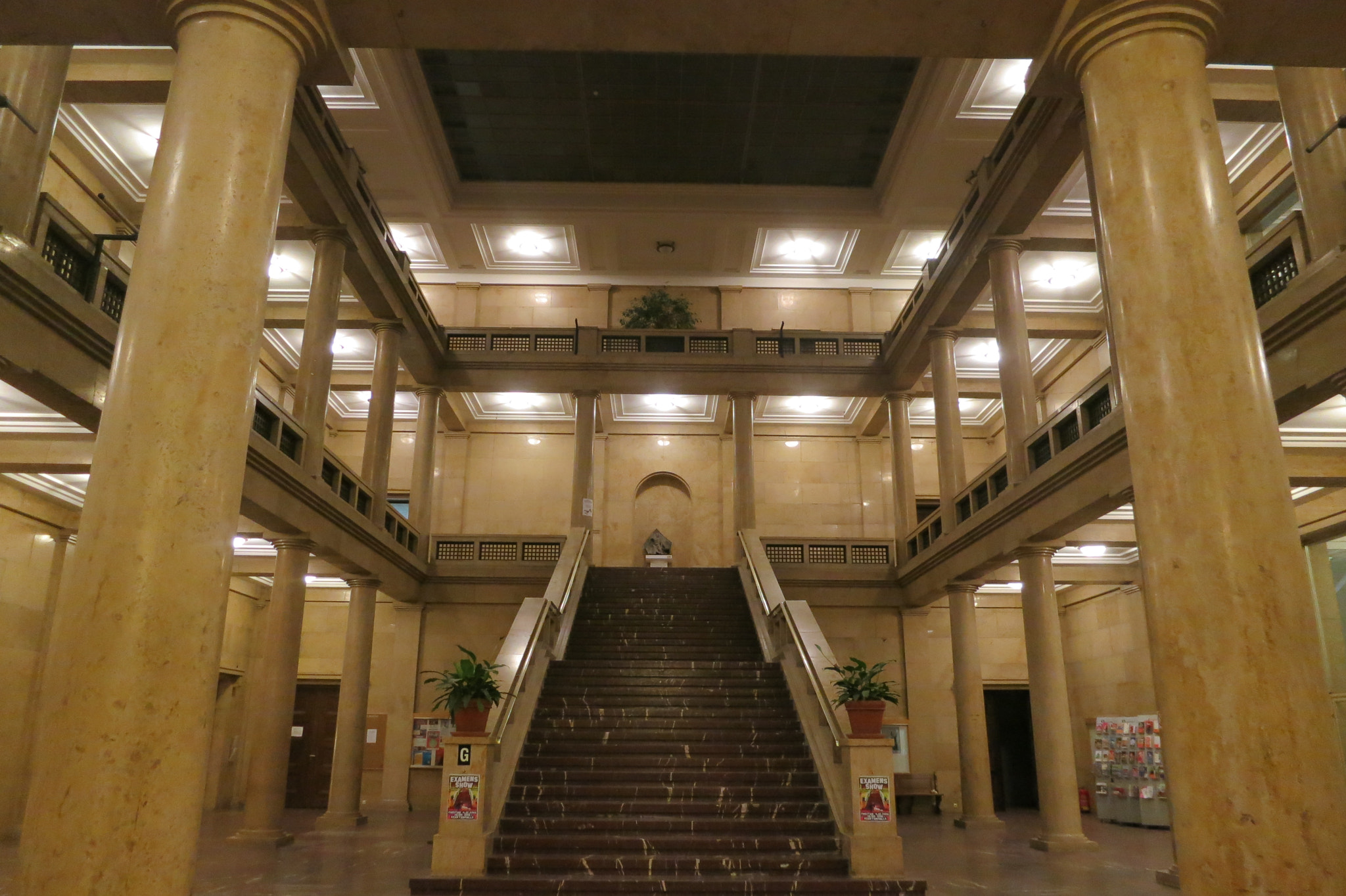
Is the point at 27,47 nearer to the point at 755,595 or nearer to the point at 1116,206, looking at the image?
the point at 1116,206

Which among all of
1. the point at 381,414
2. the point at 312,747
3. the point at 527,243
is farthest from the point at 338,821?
the point at 527,243

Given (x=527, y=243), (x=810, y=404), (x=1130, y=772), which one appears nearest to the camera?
(x=1130, y=772)

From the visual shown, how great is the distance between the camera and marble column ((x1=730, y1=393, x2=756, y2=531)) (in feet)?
62.9

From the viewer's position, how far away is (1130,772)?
16344 millimetres

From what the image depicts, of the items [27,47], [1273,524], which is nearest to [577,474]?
[27,47]

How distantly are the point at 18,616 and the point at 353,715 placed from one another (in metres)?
5.21

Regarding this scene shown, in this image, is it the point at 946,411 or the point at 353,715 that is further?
the point at 946,411

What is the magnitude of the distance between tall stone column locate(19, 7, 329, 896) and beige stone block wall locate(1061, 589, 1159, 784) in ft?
57.8

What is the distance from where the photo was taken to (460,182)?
20641mm

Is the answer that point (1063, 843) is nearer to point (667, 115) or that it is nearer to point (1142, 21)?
point (1142, 21)

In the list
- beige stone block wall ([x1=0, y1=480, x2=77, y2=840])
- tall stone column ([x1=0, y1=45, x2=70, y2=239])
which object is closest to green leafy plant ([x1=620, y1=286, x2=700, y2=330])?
beige stone block wall ([x1=0, y1=480, x2=77, y2=840])

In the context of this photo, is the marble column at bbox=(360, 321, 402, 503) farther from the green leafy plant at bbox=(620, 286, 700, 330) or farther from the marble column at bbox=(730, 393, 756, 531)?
the marble column at bbox=(730, 393, 756, 531)

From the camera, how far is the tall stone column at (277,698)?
11953 millimetres

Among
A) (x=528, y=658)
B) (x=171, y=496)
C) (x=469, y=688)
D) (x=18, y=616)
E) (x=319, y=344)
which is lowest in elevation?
(x=469, y=688)
